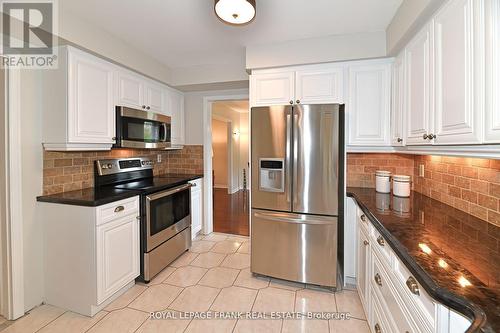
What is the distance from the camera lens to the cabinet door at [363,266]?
1797 millimetres

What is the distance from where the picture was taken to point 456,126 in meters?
1.21

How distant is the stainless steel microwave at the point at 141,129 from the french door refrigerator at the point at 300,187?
4.18ft

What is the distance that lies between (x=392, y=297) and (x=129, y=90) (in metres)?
2.87

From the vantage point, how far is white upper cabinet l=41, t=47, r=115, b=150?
2008 mm

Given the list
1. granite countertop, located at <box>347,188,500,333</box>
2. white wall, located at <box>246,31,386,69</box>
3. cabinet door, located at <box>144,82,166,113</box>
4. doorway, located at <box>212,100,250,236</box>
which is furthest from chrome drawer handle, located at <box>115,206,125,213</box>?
doorway, located at <box>212,100,250,236</box>

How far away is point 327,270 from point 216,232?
6.94 feet

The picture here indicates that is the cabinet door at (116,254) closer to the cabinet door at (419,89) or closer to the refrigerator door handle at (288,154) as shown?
the refrigerator door handle at (288,154)

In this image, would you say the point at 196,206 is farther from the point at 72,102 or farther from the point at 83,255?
the point at 72,102

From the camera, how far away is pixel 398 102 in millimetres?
2092

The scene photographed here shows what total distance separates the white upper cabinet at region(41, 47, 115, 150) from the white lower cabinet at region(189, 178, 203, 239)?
55.6 inches

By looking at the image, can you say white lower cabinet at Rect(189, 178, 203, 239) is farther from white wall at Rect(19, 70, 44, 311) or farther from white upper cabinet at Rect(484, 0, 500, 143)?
white upper cabinet at Rect(484, 0, 500, 143)

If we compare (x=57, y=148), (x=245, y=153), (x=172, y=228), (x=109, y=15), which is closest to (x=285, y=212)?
(x=172, y=228)

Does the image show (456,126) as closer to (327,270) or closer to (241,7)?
(241,7)

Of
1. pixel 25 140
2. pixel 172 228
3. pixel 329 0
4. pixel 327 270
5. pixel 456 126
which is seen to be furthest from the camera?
pixel 172 228
